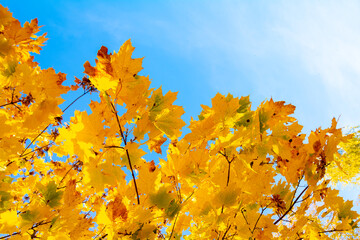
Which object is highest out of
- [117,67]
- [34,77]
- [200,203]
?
[34,77]

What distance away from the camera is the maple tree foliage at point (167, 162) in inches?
25.2

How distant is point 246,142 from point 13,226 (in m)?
0.85

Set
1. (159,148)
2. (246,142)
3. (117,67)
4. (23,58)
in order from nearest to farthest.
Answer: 1. (117,67)
2. (246,142)
3. (159,148)
4. (23,58)

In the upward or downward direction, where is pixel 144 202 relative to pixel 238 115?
downward

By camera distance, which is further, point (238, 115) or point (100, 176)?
point (238, 115)

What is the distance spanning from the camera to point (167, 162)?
79 cm

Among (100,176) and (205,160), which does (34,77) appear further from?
(205,160)

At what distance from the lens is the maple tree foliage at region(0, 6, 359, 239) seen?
2.10 ft

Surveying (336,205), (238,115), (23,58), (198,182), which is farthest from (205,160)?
(23,58)

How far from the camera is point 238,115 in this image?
0.74 meters

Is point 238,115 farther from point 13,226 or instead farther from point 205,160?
point 13,226

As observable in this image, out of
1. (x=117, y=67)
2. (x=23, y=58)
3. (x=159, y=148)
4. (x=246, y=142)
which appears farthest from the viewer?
(x=23, y=58)

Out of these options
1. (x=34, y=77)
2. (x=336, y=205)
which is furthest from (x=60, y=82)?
(x=336, y=205)

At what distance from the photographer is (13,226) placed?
2.67ft
